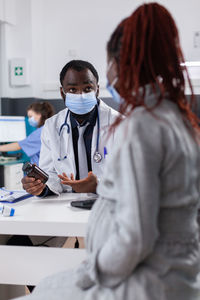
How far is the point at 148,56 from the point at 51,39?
4.13m

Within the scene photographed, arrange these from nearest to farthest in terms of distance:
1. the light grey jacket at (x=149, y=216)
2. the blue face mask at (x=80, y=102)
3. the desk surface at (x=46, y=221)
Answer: the light grey jacket at (x=149, y=216) < the desk surface at (x=46, y=221) < the blue face mask at (x=80, y=102)

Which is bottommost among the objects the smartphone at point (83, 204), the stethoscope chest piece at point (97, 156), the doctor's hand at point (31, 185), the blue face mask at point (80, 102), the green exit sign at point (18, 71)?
the smartphone at point (83, 204)

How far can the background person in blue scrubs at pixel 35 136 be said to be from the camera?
3.29 metres

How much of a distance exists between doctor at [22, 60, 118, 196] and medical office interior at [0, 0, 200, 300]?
7.91ft

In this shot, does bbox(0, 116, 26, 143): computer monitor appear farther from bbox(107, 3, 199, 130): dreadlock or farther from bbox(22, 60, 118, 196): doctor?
bbox(107, 3, 199, 130): dreadlock

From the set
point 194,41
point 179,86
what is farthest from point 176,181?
point 194,41

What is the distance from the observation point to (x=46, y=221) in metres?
1.12

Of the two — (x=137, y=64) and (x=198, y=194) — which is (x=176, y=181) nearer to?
(x=198, y=194)

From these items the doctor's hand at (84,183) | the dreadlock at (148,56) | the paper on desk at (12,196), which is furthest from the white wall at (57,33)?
the dreadlock at (148,56)

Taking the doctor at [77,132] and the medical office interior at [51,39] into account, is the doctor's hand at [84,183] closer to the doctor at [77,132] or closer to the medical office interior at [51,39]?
the doctor at [77,132]

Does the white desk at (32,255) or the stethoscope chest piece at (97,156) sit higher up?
the stethoscope chest piece at (97,156)

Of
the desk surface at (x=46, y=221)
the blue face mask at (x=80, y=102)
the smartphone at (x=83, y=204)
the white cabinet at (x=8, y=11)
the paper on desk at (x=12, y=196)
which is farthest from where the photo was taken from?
the white cabinet at (x=8, y=11)

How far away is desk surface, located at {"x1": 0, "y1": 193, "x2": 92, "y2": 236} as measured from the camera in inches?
43.6

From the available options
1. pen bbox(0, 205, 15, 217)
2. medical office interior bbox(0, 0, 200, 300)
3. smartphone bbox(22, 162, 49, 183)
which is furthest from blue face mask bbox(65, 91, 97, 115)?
medical office interior bbox(0, 0, 200, 300)
